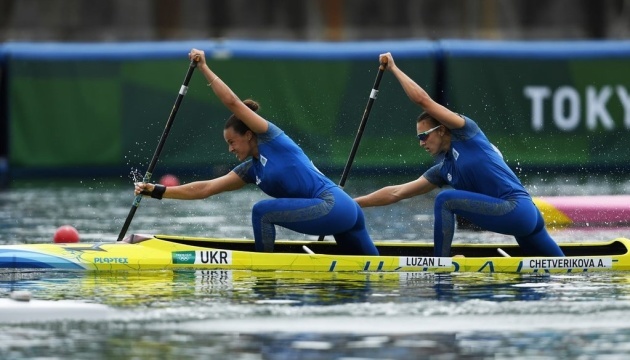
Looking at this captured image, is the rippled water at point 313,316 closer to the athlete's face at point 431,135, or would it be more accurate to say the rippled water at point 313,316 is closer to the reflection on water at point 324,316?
the reflection on water at point 324,316

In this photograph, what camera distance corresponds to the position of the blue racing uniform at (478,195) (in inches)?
510

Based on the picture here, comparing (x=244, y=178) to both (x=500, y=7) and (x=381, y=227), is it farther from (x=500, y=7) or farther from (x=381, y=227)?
(x=500, y=7)

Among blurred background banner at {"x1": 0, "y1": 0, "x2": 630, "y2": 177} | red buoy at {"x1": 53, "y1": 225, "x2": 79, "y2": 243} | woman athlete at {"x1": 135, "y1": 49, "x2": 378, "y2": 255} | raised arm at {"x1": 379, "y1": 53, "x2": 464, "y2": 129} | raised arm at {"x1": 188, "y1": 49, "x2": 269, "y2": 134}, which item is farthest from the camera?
blurred background banner at {"x1": 0, "y1": 0, "x2": 630, "y2": 177}

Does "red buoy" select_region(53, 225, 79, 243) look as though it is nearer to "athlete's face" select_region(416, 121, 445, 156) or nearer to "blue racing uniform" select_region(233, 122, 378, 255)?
"blue racing uniform" select_region(233, 122, 378, 255)

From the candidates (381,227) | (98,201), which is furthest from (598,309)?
(98,201)

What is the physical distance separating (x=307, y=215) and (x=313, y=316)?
2.36 metres

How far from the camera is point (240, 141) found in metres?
12.7

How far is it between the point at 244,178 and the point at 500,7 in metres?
19.1

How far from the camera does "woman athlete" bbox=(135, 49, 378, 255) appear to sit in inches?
501

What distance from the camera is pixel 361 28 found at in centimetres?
3164

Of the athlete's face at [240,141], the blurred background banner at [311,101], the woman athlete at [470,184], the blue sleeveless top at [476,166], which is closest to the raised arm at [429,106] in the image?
the woman athlete at [470,184]

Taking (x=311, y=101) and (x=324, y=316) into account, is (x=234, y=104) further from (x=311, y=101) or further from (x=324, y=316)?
(x=311, y=101)

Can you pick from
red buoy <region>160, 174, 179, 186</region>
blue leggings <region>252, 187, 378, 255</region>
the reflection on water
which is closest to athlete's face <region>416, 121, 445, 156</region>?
blue leggings <region>252, 187, 378, 255</region>

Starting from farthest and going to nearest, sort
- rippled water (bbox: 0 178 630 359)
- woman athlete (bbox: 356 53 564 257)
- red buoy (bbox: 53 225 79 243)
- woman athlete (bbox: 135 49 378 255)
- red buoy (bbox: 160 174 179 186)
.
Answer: red buoy (bbox: 160 174 179 186) → red buoy (bbox: 53 225 79 243) → woman athlete (bbox: 356 53 564 257) → woman athlete (bbox: 135 49 378 255) → rippled water (bbox: 0 178 630 359)
